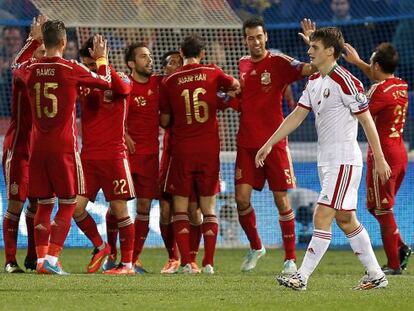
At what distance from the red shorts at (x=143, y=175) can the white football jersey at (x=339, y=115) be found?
3393 mm

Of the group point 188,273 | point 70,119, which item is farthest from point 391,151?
point 70,119

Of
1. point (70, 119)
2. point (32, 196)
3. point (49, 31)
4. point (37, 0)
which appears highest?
point (37, 0)

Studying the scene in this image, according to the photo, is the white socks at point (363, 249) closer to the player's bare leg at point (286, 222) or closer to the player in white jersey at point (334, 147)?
the player in white jersey at point (334, 147)

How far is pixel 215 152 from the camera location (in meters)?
12.6

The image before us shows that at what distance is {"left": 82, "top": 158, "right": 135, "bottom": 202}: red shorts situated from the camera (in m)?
12.1

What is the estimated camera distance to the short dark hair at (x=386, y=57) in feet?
40.7

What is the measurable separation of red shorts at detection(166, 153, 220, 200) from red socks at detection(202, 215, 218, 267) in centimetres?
29

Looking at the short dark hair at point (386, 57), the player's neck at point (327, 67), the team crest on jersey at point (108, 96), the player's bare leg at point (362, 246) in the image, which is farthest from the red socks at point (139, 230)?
the player's neck at point (327, 67)

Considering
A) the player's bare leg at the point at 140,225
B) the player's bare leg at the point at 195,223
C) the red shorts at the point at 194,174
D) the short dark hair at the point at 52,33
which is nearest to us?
the short dark hair at the point at 52,33

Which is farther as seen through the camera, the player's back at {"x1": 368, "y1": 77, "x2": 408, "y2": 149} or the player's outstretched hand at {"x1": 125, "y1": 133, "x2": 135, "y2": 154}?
the player's outstretched hand at {"x1": 125, "y1": 133, "x2": 135, "y2": 154}

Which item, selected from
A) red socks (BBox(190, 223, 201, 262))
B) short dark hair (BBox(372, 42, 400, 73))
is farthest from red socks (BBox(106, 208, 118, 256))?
short dark hair (BBox(372, 42, 400, 73))

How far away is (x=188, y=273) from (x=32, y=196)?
1.86m

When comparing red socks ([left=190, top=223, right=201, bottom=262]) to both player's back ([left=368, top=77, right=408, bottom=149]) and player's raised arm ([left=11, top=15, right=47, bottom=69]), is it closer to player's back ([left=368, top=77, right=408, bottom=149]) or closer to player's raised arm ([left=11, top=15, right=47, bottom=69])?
player's back ([left=368, top=77, right=408, bottom=149])

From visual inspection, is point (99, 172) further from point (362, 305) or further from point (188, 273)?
point (362, 305)
